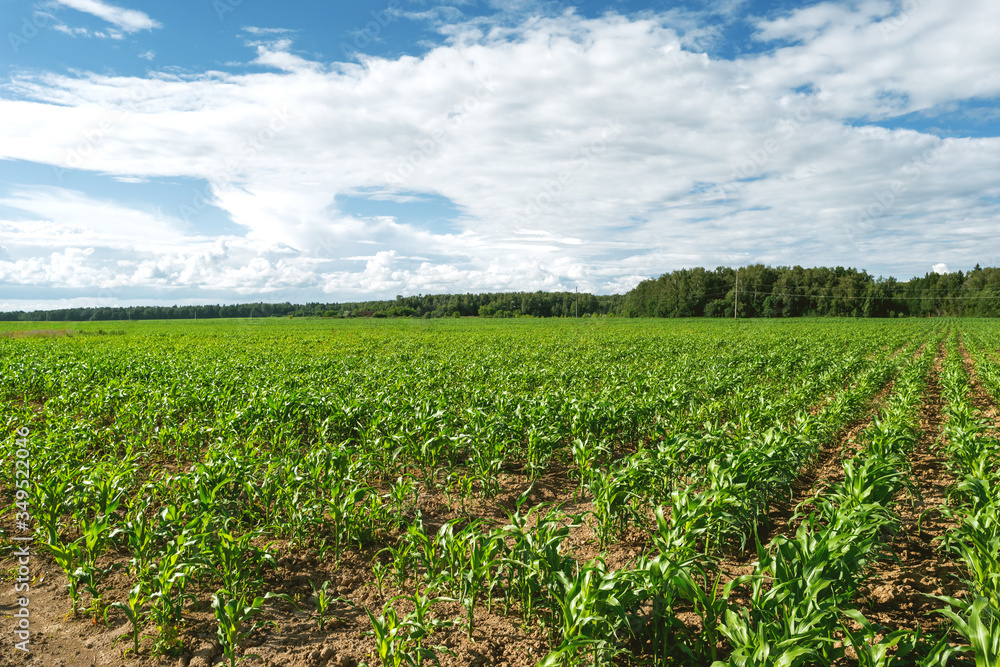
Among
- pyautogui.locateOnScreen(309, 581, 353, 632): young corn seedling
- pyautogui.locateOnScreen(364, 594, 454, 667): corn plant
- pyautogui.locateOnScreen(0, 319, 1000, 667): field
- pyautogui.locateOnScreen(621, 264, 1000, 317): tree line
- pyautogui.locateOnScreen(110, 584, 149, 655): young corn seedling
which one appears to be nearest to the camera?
pyautogui.locateOnScreen(364, 594, 454, 667): corn plant

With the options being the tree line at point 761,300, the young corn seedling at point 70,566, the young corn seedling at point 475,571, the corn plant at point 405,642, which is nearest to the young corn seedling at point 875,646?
the young corn seedling at point 475,571

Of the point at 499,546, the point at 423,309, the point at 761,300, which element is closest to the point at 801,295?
the point at 761,300

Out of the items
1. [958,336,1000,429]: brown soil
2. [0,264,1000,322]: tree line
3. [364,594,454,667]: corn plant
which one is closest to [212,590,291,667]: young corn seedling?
[364,594,454,667]: corn plant

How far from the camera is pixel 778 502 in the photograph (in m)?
5.91

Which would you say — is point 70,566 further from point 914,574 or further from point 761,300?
point 761,300

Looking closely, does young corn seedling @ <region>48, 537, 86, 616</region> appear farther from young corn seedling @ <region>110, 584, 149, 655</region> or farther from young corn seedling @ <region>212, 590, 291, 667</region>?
young corn seedling @ <region>212, 590, 291, 667</region>

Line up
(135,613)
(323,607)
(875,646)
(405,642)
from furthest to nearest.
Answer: (323,607) < (135,613) < (405,642) < (875,646)

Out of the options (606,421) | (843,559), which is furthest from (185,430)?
(843,559)

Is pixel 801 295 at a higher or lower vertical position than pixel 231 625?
higher

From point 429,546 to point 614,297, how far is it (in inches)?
5440

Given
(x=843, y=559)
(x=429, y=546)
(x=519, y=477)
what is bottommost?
(x=519, y=477)

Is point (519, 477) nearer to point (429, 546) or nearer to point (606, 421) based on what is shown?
point (606, 421)

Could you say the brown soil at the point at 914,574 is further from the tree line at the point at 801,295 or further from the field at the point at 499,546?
the tree line at the point at 801,295

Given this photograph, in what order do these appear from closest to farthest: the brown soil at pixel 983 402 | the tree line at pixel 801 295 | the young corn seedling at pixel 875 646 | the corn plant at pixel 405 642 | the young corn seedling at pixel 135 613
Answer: the young corn seedling at pixel 875 646
the corn plant at pixel 405 642
the young corn seedling at pixel 135 613
the brown soil at pixel 983 402
the tree line at pixel 801 295
